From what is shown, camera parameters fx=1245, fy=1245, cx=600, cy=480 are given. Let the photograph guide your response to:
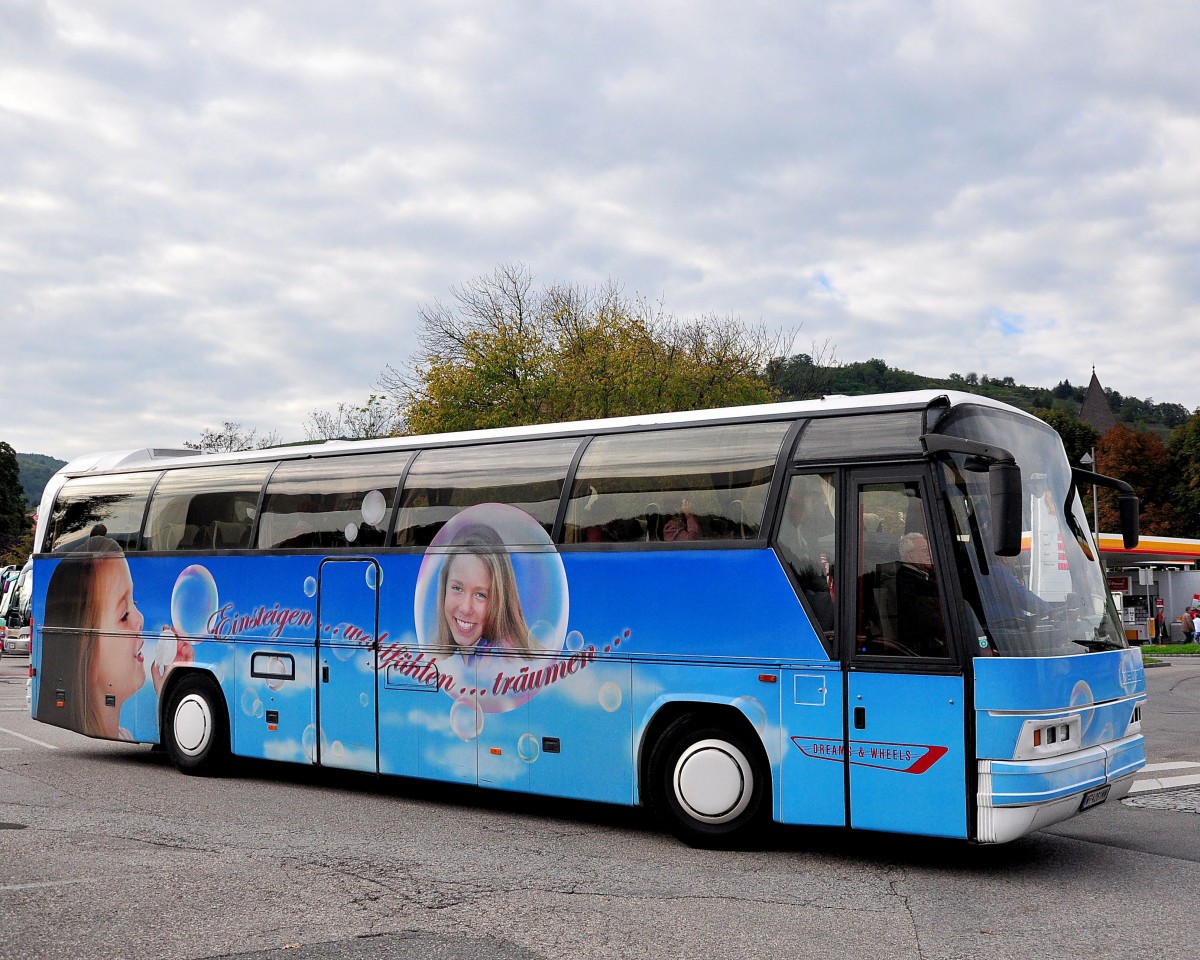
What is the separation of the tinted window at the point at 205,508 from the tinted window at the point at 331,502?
1.04ft

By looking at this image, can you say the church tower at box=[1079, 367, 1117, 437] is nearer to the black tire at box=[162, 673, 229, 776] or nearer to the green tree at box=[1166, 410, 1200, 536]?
the green tree at box=[1166, 410, 1200, 536]

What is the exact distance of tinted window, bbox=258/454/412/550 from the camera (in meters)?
11.1

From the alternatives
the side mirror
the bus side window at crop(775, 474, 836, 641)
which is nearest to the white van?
the bus side window at crop(775, 474, 836, 641)

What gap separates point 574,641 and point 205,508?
5.09m

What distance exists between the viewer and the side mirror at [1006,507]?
7.14 metres

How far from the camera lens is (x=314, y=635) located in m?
11.5


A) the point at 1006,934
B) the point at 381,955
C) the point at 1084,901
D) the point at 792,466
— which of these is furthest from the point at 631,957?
the point at 792,466

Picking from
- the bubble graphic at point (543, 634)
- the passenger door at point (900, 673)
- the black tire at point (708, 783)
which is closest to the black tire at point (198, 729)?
the bubble graphic at point (543, 634)

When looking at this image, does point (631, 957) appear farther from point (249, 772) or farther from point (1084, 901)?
point (249, 772)

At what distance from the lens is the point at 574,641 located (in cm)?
953

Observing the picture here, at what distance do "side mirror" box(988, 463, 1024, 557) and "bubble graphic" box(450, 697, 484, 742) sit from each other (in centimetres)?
465

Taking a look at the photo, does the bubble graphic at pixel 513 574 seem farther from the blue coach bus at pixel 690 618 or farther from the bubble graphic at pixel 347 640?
the bubble graphic at pixel 347 640

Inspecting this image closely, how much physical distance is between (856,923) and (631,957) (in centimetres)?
139

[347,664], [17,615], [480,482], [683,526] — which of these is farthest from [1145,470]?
[683,526]
